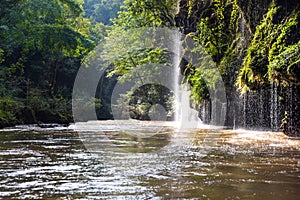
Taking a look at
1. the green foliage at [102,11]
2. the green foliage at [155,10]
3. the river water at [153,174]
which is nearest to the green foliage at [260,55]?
the river water at [153,174]

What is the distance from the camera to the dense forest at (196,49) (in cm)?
1048

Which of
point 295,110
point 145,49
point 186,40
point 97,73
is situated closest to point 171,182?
point 295,110

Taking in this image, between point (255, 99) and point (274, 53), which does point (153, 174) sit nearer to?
point (274, 53)

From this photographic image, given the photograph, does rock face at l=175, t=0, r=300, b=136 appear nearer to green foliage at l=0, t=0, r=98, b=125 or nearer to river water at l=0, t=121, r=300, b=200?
river water at l=0, t=121, r=300, b=200

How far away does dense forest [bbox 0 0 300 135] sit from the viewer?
10.5 metres

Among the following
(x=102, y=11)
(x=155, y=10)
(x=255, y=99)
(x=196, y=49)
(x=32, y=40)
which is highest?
(x=102, y=11)

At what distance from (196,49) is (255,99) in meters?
5.54

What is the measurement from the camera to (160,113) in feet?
104

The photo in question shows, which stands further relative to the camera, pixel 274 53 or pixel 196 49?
pixel 196 49

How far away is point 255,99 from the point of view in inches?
535

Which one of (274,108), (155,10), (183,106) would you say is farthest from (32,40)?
(274,108)

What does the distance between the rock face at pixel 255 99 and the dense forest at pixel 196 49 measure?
0.03 meters

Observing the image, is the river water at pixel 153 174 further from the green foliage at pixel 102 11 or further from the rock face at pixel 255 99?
the green foliage at pixel 102 11

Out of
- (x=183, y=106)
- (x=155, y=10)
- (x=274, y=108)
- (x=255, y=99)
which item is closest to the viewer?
(x=274, y=108)
